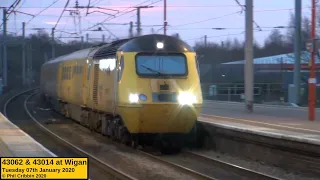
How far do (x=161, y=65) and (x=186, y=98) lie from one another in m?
1.20

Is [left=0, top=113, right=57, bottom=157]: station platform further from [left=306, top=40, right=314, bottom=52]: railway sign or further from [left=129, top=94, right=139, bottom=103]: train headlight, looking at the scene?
[left=306, top=40, right=314, bottom=52]: railway sign

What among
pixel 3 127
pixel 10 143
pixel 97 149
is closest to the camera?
pixel 10 143

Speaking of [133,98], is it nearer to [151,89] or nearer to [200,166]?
[151,89]

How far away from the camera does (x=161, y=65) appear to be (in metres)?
15.8

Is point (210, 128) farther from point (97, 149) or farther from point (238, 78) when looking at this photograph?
point (238, 78)

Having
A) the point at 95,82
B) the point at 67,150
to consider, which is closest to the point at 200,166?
the point at 67,150

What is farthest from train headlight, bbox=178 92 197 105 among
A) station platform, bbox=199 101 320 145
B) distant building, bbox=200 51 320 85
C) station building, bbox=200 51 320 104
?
distant building, bbox=200 51 320 85

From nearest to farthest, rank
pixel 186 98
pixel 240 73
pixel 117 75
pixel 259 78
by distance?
pixel 186 98
pixel 117 75
pixel 259 78
pixel 240 73

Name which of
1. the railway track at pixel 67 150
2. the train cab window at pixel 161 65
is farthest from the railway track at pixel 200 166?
the train cab window at pixel 161 65

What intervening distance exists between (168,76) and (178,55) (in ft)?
3.00

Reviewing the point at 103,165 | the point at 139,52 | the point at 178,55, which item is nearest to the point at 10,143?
the point at 103,165

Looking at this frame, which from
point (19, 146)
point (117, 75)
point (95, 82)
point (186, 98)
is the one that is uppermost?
point (117, 75)

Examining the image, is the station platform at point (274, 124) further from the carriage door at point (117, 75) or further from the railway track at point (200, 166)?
the carriage door at point (117, 75)

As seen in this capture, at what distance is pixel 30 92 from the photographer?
2677 inches
